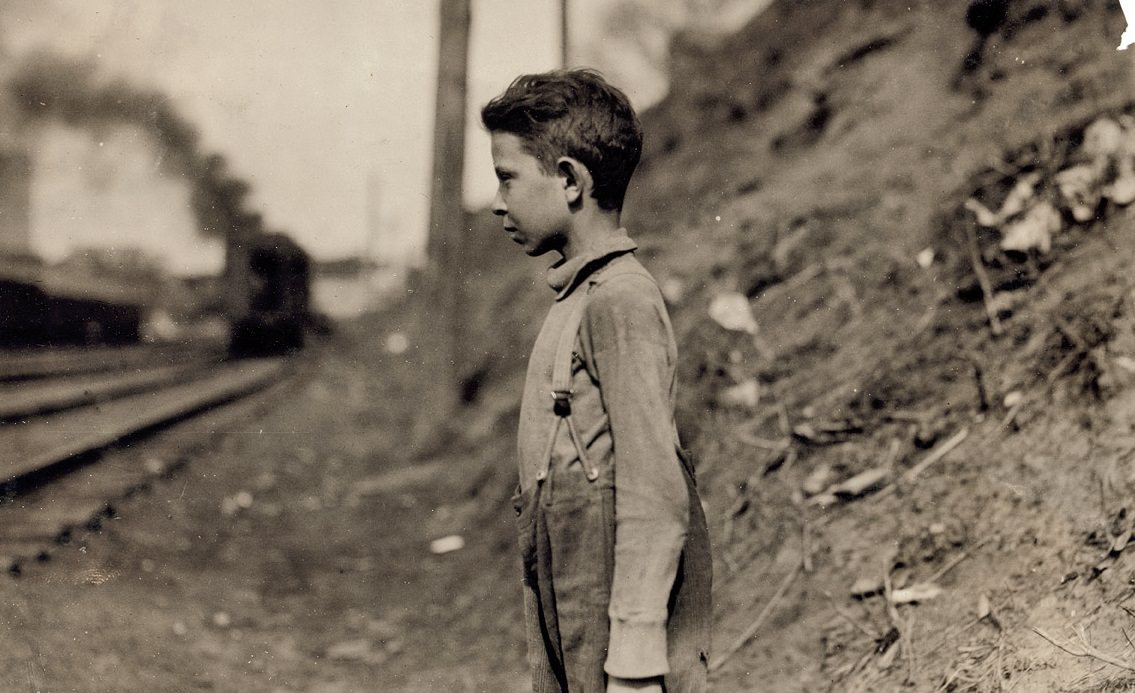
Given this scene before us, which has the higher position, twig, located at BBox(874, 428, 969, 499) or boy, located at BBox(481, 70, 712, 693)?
boy, located at BBox(481, 70, 712, 693)

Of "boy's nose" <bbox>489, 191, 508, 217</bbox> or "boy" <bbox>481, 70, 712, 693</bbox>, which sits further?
"boy's nose" <bbox>489, 191, 508, 217</bbox>

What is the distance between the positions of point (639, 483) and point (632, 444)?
0.07 m

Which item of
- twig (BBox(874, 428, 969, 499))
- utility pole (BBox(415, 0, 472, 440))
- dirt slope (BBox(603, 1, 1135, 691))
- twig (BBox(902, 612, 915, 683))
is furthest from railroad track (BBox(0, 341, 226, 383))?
twig (BBox(902, 612, 915, 683))

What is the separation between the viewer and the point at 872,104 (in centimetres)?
586

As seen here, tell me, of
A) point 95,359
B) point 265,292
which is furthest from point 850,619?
point 95,359

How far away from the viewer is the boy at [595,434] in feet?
5.92

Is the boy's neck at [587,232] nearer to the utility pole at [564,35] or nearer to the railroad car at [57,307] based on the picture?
the utility pole at [564,35]

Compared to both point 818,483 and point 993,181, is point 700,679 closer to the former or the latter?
point 818,483

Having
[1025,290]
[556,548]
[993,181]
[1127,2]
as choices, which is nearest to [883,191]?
[993,181]

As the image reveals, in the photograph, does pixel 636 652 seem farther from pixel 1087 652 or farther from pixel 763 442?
pixel 763 442

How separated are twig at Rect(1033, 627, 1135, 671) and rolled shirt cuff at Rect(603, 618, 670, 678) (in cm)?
234

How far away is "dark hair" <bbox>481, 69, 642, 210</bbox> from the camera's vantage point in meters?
2.03

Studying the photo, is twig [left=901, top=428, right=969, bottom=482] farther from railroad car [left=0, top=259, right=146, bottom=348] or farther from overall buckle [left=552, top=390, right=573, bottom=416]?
railroad car [left=0, top=259, right=146, bottom=348]

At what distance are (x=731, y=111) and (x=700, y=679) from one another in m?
5.38
